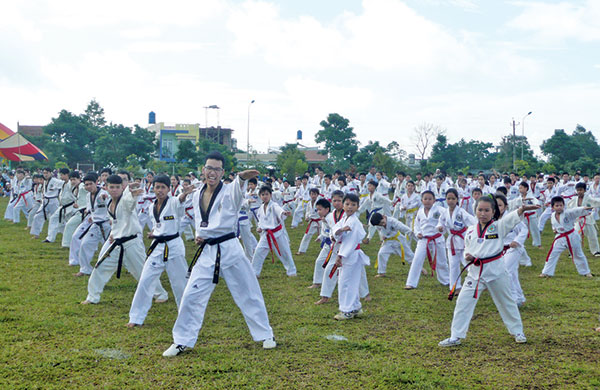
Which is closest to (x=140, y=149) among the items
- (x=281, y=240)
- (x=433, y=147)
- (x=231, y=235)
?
(x=433, y=147)

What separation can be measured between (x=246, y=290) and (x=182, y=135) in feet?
181

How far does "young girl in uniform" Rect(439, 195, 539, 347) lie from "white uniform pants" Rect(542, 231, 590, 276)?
14.3 feet

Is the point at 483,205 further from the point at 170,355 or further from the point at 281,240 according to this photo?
the point at 281,240

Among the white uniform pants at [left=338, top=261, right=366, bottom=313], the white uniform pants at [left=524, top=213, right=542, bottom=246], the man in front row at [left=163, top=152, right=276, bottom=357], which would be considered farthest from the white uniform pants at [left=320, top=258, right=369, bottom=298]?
the white uniform pants at [left=524, top=213, right=542, bottom=246]

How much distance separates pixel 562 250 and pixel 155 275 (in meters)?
7.42

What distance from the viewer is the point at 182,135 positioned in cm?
5822

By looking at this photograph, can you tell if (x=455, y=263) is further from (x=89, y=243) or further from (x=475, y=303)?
(x=89, y=243)

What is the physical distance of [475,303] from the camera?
18.0 ft

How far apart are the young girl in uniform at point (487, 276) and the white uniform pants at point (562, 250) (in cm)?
435

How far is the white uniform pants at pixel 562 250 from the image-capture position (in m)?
9.34

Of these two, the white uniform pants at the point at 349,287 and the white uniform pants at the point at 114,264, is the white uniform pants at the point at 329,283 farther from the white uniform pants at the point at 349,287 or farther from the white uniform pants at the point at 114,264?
the white uniform pants at the point at 114,264

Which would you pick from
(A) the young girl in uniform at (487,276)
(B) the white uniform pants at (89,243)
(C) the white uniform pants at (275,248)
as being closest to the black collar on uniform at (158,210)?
(B) the white uniform pants at (89,243)

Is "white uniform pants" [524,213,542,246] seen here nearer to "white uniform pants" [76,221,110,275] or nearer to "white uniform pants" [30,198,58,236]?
"white uniform pants" [76,221,110,275]

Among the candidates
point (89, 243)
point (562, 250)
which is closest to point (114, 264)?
point (89, 243)
